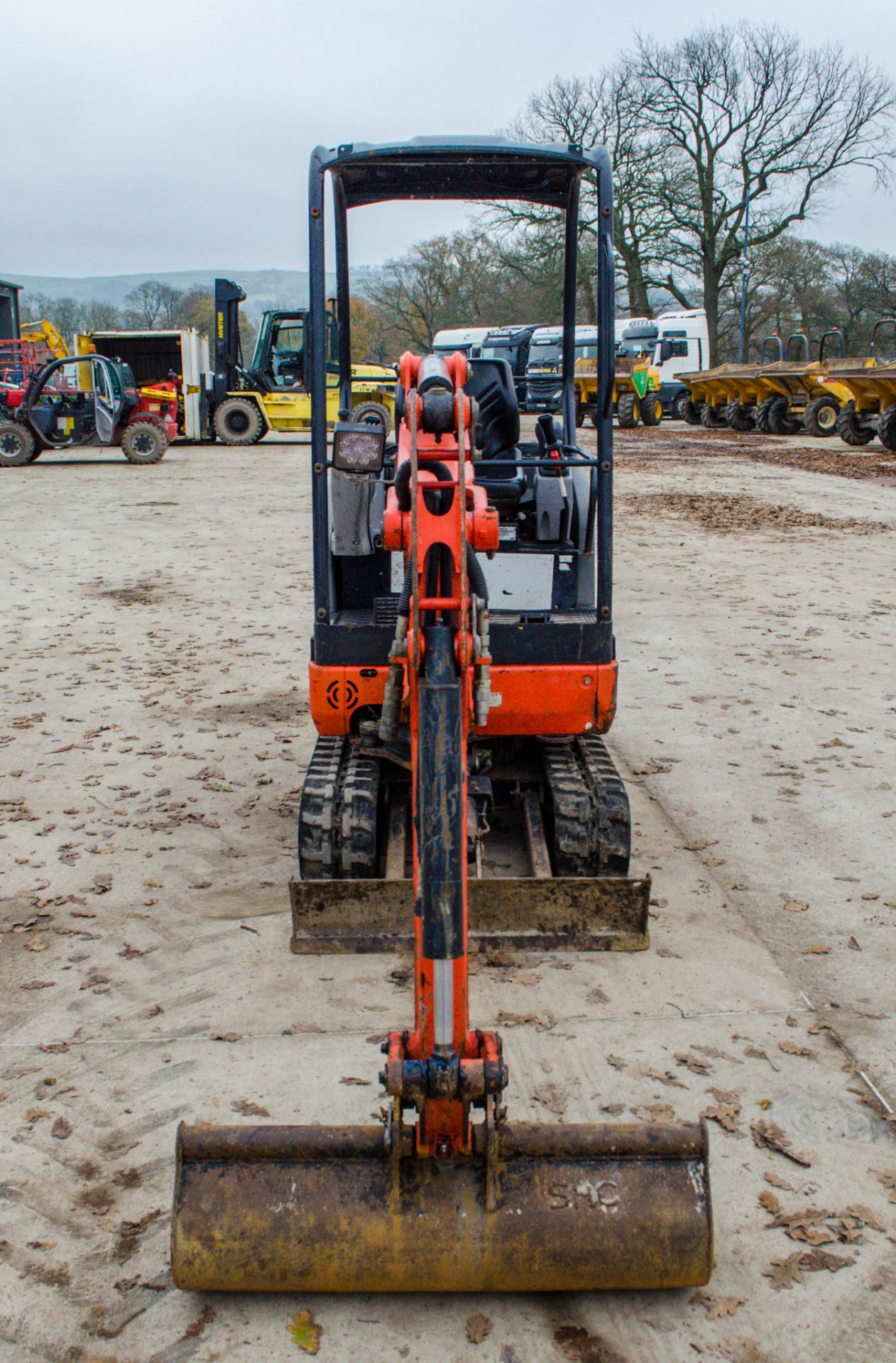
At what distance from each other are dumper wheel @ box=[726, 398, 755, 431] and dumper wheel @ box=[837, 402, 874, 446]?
609 centimetres

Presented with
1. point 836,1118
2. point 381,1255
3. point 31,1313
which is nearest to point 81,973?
point 31,1313

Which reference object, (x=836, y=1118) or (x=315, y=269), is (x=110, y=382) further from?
(x=836, y=1118)

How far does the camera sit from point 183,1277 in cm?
266

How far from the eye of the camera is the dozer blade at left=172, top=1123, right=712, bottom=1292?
2.64 meters

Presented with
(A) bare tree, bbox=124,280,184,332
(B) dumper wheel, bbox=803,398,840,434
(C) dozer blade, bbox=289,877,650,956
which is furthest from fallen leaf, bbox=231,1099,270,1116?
(A) bare tree, bbox=124,280,184,332

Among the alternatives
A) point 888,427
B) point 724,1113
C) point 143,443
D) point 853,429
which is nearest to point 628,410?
point 853,429

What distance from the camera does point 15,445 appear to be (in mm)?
22031

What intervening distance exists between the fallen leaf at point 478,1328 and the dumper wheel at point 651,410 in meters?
32.9

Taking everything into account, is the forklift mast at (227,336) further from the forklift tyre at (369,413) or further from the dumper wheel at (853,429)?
the forklift tyre at (369,413)

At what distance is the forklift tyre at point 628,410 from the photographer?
32350mm

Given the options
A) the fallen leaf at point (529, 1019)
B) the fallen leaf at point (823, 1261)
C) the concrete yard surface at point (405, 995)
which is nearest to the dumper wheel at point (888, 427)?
the concrete yard surface at point (405, 995)

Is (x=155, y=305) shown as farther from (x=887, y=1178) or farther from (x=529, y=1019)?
(x=887, y=1178)

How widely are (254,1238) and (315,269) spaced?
3.34 metres

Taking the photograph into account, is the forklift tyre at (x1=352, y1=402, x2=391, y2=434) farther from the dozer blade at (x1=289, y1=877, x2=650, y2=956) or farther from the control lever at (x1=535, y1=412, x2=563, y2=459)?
the dozer blade at (x1=289, y1=877, x2=650, y2=956)
